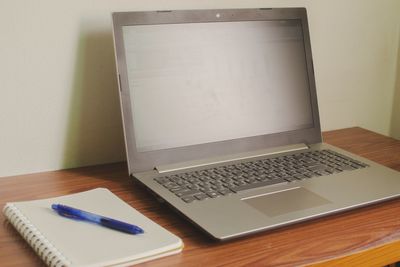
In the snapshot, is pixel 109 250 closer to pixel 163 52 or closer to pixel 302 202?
pixel 302 202

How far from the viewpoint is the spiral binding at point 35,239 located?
26.1 inches

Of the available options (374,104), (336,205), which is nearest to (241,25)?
(336,205)

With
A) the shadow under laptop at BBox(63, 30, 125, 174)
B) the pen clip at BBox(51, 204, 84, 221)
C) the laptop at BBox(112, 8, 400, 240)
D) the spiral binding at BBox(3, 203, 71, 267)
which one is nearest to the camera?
the spiral binding at BBox(3, 203, 71, 267)

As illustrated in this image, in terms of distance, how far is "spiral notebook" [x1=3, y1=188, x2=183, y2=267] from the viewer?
2.20ft

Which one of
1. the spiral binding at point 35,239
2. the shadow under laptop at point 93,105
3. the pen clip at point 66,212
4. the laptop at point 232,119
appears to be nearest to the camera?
the spiral binding at point 35,239

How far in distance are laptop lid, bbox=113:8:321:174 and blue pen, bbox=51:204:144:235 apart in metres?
0.19

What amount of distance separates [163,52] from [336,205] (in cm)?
40

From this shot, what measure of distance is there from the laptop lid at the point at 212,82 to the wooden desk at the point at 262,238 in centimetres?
12

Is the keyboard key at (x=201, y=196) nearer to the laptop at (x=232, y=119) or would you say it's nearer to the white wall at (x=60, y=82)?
the laptop at (x=232, y=119)

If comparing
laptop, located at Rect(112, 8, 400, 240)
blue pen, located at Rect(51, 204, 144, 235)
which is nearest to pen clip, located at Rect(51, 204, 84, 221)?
blue pen, located at Rect(51, 204, 144, 235)

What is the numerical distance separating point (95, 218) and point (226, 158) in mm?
335

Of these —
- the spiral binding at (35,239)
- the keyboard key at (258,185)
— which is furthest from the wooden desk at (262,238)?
the keyboard key at (258,185)

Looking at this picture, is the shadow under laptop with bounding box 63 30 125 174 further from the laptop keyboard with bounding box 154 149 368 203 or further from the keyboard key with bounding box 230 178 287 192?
the keyboard key with bounding box 230 178 287 192

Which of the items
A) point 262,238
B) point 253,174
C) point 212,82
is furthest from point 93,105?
point 262,238
